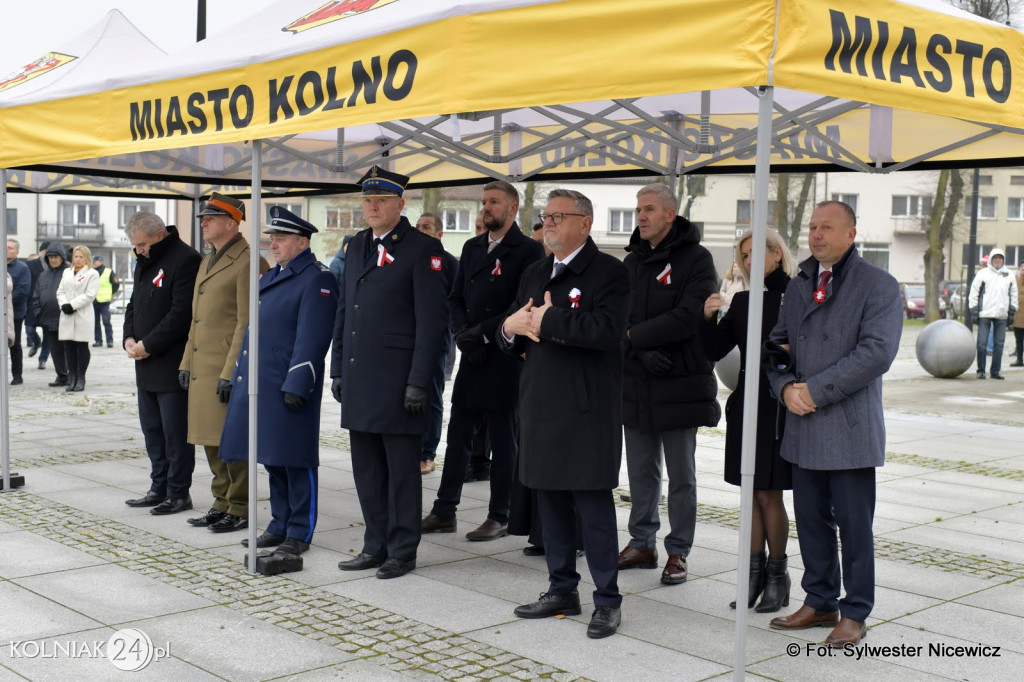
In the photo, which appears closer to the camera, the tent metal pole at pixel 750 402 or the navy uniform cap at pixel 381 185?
the tent metal pole at pixel 750 402

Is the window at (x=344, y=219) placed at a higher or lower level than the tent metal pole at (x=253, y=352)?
higher

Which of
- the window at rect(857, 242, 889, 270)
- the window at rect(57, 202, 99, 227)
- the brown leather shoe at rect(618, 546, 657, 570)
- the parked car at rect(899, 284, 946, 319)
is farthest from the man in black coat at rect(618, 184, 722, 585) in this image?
the window at rect(57, 202, 99, 227)

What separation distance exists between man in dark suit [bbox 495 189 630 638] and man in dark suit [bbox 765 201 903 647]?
2.52ft

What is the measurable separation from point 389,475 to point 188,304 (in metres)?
2.21

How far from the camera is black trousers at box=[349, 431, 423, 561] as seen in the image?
6031 mm

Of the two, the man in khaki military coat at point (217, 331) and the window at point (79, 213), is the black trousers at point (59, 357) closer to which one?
the man in khaki military coat at point (217, 331)

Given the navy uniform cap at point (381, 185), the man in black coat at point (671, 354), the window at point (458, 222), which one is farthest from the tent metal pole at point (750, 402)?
the window at point (458, 222)

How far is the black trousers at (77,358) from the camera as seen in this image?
1491 cm

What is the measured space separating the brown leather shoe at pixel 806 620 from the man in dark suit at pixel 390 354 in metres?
2.01

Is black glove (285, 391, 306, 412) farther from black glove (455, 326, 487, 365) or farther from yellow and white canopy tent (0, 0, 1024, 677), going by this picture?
black glove (455, 326, 487, 365)

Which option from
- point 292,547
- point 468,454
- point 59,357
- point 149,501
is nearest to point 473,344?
point 468,454

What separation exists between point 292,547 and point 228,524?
920mm

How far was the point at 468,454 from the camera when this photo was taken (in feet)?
23.1

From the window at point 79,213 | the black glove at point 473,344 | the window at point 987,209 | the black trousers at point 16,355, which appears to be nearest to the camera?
the black glove at point 473,344
